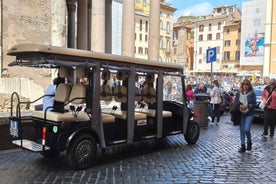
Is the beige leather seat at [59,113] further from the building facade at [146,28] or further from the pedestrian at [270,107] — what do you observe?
the building facade at [146,28]

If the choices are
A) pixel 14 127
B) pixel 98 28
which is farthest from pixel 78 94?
pixel 98 28

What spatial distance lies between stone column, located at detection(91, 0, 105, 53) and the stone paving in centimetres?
852

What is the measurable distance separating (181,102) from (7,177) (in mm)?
4854

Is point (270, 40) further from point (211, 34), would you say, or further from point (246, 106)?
point (246, 106)

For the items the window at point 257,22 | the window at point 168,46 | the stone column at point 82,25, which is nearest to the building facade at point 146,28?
the window at point 168,46

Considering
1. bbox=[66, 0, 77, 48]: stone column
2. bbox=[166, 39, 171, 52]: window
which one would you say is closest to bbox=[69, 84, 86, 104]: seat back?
bbox=[66, 0, 77, 48]: stone column

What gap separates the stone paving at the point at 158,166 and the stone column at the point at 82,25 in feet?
50.6

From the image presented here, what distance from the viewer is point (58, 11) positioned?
585 inches

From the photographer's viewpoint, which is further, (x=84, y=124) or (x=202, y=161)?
(x=202, y=161)

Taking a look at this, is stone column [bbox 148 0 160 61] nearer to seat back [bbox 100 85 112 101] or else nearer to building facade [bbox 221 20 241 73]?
seat back [bbox 100 85 112 101]

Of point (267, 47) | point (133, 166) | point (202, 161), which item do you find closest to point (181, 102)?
point (202, 161)

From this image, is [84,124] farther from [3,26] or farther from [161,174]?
[3,26]

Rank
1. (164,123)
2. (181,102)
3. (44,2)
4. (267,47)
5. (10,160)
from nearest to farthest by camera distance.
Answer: (10,160) < (164,123) < (181,102) < (44,2) < (267,47)

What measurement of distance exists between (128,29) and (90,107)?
467 inches
